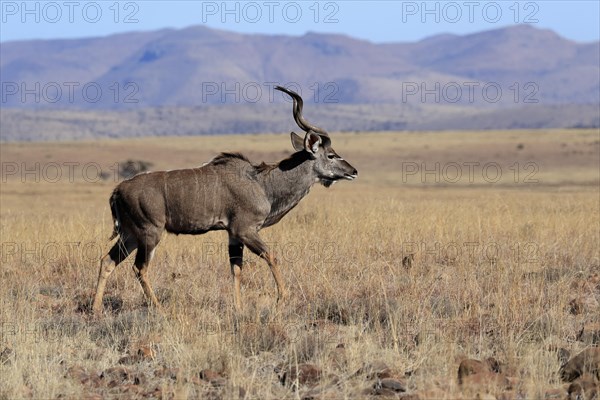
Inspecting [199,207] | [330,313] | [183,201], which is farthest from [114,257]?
[330,313]

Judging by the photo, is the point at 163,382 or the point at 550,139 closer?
the point at 163,382

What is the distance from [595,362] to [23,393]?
13.6 ft

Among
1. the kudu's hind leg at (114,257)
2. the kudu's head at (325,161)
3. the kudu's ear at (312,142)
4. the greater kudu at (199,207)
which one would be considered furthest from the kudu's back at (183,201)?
the kudu's head at (325,161)

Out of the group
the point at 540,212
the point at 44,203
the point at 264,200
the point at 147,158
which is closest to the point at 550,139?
the point at 147,158

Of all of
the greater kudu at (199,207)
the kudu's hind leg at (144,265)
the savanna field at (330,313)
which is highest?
the greater kudu at (199,207)

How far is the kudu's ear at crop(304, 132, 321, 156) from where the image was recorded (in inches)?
465

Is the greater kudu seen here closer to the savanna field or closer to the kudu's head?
the kudu's head

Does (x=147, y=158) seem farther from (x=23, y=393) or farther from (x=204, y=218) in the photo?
(x=23, y=393)

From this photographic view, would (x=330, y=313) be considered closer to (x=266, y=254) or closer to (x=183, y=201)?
(x=266, y=254)

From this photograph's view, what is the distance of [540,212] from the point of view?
62.4ft

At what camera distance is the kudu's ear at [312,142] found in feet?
38.7

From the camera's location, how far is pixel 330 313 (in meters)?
9.87

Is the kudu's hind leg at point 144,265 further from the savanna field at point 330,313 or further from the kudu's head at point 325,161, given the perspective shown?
the kudu's head at point 325,161

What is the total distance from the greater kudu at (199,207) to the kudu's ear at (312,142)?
0.07 feet
